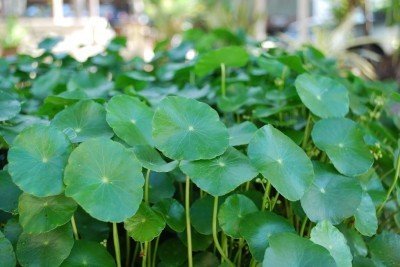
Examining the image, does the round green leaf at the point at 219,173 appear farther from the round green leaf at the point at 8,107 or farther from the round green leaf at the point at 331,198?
the round green leaf at the point at 8,107

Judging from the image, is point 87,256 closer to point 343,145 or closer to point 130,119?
point 130,119

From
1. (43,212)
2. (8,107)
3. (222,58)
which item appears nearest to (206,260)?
(43,212)

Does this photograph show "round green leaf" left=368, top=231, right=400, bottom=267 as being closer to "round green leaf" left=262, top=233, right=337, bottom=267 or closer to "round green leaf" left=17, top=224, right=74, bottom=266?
"round green leaf" left=262, top=233, right=337, bottom=267

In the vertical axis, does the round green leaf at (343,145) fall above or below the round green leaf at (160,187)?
above

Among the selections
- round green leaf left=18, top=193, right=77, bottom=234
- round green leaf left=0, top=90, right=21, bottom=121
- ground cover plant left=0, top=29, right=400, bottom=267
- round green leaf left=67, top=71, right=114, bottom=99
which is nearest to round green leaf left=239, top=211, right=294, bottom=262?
ground cover plant left=0, top=29, right=400, bottom=267

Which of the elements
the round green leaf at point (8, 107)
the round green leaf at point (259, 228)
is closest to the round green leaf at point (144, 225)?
the round green leaf at point (259, 228)

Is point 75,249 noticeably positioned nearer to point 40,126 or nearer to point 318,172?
point 40,126

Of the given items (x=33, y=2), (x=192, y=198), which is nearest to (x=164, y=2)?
(x=33, y=2)
